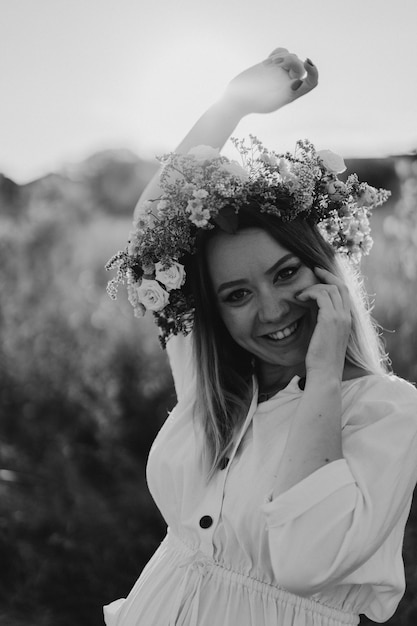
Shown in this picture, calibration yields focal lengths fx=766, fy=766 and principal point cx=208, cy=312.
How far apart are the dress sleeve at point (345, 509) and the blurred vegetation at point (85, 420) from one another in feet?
7.26

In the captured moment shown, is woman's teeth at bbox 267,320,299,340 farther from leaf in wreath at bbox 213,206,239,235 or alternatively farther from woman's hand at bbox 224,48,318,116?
woman's hand at bbox 224,48,318,116

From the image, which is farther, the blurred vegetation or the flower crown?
the blurred vegetation

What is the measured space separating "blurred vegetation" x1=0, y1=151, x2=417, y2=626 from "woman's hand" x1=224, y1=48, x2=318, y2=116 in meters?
2.02

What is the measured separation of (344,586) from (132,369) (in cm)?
295

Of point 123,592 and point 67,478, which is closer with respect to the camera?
point 123,592

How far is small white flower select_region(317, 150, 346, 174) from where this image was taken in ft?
8.38

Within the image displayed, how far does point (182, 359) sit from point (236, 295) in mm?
570

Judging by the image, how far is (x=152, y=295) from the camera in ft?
8.29

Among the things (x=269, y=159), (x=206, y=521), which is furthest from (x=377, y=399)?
(x=269, y=159)

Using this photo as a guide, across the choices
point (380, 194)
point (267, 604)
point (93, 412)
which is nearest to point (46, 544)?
point (93, 412)

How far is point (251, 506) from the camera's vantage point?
2.14 meters

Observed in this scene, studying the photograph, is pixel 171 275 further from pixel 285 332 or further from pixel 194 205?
pixel 285 332

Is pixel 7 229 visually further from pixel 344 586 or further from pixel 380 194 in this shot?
pixel 344 586

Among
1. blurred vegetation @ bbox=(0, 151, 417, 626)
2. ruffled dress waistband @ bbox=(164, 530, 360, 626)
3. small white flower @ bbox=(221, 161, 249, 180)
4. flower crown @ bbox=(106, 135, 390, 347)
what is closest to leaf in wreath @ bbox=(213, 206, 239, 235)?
flower crown @ bbox=(106, 135, 390, 347)
